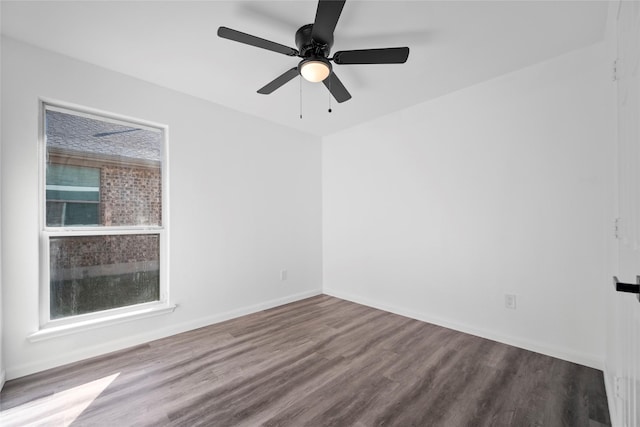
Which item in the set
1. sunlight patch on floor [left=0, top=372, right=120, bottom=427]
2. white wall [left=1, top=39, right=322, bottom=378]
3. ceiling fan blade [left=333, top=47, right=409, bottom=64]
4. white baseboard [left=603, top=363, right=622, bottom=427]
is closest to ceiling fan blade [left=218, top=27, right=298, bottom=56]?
ceiling fan blade [left=333, top=47, right=409, bottom=64]

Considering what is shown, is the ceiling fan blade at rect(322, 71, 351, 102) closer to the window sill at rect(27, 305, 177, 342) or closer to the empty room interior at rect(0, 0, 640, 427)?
the empty room interior at rect(0, 0, 640, 427)

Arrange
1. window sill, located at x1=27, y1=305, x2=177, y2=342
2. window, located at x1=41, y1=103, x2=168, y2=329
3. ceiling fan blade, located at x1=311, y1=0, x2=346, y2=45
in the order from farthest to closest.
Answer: window, located at x1=41, y1=103, x2=168, y2=329 → window sill, located at x1=27, y1=305, x2=177, y2=342 → ceiling fan blade, located at x1=311, y1=0, x2=346, y2=45

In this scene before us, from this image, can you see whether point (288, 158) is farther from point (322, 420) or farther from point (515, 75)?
point (322, 420)

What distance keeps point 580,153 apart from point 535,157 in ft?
0.94

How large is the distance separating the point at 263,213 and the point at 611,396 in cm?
334

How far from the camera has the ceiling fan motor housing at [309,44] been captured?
1796 mm

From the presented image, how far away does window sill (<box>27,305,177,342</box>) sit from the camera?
2127 mm

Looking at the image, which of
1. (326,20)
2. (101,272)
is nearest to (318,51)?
(326,20)

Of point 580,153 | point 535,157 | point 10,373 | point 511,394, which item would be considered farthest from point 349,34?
point 10,373

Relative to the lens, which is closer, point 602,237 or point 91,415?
point 91,415

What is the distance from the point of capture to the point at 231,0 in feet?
5.62

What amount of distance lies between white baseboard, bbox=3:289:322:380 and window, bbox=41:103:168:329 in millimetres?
247

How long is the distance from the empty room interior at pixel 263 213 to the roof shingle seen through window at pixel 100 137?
0.05ft

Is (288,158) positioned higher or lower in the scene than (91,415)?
higher
